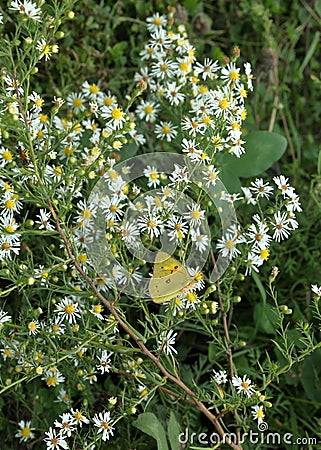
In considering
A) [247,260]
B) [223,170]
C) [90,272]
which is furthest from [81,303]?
[223,170]

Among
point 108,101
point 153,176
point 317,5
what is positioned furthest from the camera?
point 317,5

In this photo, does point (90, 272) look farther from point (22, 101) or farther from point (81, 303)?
point (22, 101)

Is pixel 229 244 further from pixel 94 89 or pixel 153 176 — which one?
pixel 94 89

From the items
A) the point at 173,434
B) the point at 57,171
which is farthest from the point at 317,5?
the point at 173,434

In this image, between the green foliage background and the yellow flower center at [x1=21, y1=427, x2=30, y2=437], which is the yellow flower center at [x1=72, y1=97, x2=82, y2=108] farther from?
the yellow flower center at [x1=21, y1=427, x2=30, y2=437]

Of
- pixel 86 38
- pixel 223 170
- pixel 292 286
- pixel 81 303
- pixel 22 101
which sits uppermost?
pixel 22 101

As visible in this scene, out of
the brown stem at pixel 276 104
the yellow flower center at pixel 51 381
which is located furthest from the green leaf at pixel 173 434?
the brown stem at pixel 276 104

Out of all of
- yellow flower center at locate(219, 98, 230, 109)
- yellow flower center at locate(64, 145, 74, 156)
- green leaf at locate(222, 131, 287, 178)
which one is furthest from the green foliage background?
yellow flower center at locate(219, 98, 230, 109)
